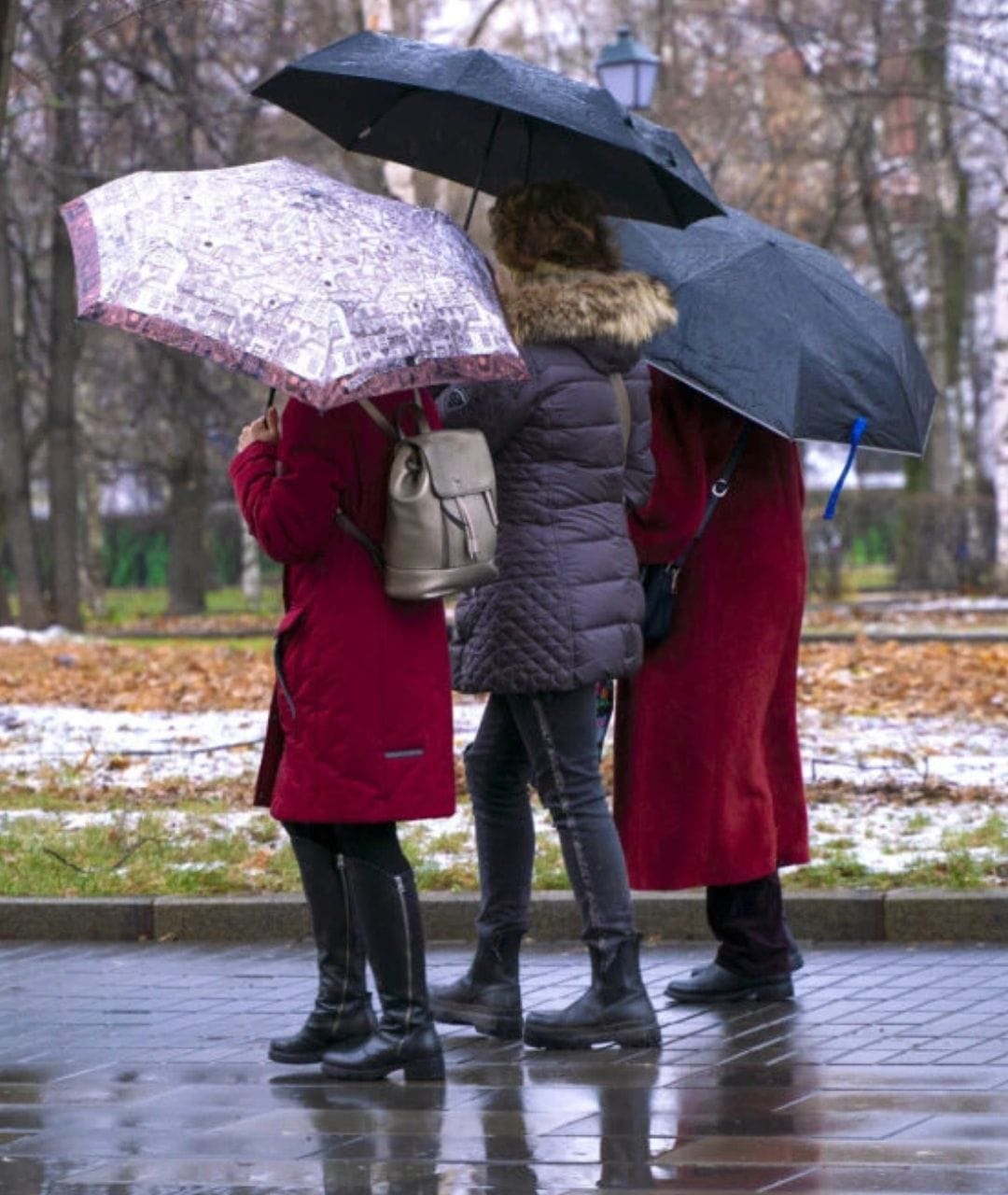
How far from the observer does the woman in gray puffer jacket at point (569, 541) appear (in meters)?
6.03

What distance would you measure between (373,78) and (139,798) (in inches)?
208

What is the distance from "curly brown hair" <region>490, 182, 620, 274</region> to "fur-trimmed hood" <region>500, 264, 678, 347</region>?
1.5 inches

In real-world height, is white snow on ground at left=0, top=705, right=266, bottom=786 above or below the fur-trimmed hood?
below

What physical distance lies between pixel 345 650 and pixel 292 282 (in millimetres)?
848

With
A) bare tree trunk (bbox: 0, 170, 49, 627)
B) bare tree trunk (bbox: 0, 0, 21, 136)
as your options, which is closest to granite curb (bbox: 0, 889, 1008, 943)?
bare tree trunk (bbox: 0, 0, 21, 136)

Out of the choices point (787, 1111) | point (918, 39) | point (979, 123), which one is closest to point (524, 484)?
point (787, 1111)

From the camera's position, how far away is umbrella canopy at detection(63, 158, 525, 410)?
528 centimetres

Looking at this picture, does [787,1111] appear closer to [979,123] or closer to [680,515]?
[680,515]

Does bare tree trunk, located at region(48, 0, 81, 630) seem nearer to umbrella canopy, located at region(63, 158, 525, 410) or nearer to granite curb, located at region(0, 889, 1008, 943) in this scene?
granite curb, located at region(0, 889, 1008, 943)

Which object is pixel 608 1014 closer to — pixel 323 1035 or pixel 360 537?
pixel 323 1035

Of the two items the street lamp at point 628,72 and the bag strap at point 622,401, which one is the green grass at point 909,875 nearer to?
the bag strap at point 622,401

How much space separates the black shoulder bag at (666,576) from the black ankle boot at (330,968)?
1146 millimetres

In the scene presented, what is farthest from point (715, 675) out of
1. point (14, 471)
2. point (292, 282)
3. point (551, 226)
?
point (14, 471)

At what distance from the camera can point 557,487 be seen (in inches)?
238
